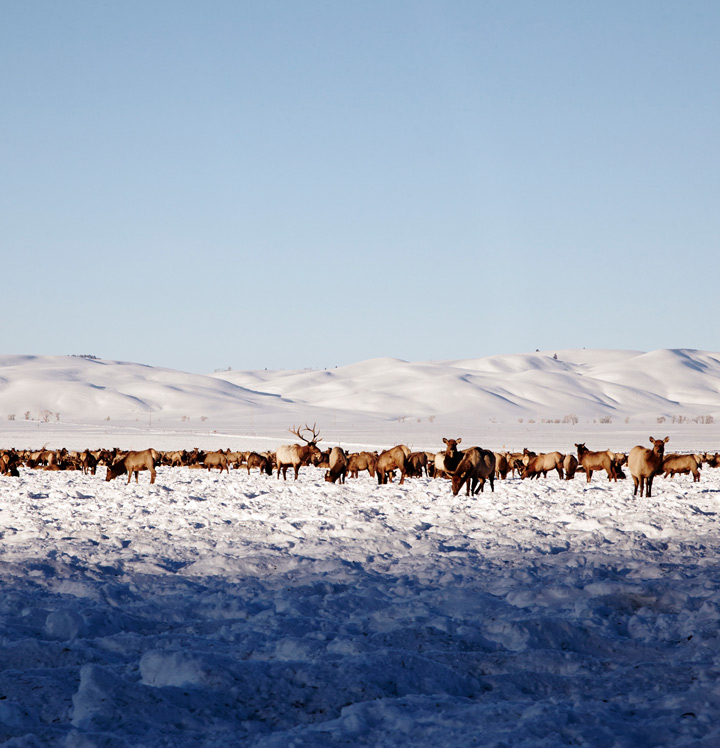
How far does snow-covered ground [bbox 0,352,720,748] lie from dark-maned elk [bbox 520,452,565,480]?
37.3 feet

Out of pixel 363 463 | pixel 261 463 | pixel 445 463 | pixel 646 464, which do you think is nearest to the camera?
pixel 646 464

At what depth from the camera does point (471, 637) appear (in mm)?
6777

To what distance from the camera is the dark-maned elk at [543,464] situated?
85.9 ft

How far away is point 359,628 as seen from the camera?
23.1 ft

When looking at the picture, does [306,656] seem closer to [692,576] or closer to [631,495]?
[692,576]

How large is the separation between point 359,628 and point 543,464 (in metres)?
20.6

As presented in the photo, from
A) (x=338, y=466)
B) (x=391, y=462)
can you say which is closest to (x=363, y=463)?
(x=391, y=462)

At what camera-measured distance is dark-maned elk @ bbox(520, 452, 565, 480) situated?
26.2 meters

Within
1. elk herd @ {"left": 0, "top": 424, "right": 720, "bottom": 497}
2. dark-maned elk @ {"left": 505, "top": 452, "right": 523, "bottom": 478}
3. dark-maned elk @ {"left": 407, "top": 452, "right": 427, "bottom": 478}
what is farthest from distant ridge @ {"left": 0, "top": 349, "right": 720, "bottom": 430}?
dark-maned elk @ {"left": 407, "top": 452, "right": 427, "bottom": 478}

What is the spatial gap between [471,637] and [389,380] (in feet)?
610

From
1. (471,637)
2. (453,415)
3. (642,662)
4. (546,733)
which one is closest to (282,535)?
(471,637)

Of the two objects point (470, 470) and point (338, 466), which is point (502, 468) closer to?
point (338, 466)

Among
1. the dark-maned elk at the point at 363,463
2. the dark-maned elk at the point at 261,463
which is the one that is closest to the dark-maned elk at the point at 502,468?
the dark-maned elk at the point at 363,463

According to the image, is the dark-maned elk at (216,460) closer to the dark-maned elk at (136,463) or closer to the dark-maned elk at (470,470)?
the dark-maned elk at (136,463)
